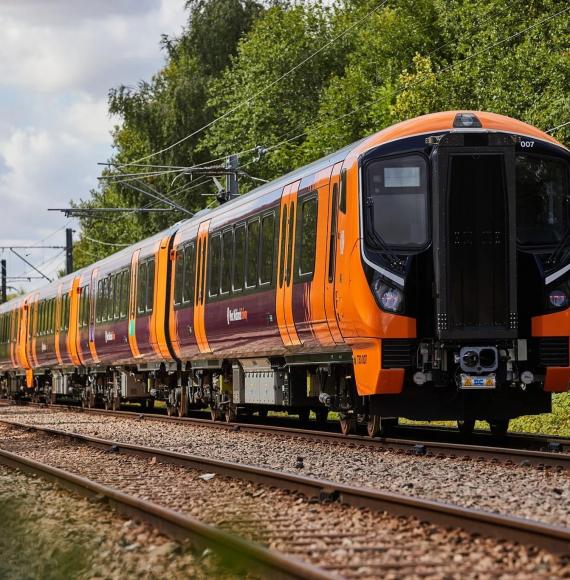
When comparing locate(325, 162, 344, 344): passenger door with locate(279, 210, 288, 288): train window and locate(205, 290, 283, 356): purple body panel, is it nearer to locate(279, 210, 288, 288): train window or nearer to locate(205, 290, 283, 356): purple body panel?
locate(279, 210, 288, 288): train window

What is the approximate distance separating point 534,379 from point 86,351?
1817 cm

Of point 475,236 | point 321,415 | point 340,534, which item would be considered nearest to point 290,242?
point 475,236

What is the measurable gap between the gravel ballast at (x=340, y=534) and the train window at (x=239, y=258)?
6669mm

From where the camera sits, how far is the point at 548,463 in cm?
1168

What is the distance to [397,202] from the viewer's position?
1365 centimetres

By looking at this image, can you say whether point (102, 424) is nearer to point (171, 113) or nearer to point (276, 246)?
point (276, 246)

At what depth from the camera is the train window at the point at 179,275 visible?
21875mm

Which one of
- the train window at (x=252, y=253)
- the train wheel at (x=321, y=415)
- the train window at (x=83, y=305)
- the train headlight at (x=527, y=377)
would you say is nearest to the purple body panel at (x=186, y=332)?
the train wheel at (x=321, y=415)

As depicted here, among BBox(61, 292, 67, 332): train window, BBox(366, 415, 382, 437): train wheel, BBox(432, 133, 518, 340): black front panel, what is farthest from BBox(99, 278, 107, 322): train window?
BBox(432, 133, 518, 340): black front panel

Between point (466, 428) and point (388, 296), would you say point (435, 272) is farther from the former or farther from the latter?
point (466, 428)

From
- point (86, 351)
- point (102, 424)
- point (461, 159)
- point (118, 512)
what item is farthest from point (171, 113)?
point (118, 512)

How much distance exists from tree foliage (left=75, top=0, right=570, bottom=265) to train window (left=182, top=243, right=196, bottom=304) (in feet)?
55.3

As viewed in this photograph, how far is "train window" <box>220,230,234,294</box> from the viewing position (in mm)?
18812

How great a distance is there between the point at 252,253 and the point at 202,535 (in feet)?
35.0
